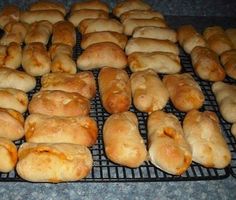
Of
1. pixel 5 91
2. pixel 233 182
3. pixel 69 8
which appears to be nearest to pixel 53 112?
pixel 5 91

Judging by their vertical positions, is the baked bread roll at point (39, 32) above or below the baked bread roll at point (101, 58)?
below

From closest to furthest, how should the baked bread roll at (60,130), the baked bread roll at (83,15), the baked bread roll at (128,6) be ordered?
1. the baked bread roll at (60,130)
2. the baked bread roll at (83,15)
3. the baked bread roll at (128,6)

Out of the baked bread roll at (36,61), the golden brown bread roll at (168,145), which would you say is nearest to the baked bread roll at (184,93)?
the golden brown bread roll at (168,145)

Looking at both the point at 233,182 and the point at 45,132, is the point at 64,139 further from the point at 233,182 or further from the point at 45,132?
the point at 233,182

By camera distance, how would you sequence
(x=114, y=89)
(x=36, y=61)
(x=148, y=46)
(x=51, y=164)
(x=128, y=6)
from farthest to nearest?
1. (x=128, y=6)
2. (x=148, y=46)
3. (x=36, y=61)
4. (x=114, y=89)
5. (x=51, y=164)

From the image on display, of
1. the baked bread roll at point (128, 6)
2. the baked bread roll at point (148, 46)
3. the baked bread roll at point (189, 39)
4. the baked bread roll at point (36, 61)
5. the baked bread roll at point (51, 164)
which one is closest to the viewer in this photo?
the baked bread roll at point (51, 164)

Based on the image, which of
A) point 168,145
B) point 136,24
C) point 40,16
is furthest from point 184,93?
point 40,16

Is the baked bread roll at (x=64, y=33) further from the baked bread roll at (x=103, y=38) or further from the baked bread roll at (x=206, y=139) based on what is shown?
the baked bread roll at (x=206, y=139)

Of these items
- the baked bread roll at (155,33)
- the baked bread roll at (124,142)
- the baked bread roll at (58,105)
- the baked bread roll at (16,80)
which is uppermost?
the baked bread roll at (155,33)

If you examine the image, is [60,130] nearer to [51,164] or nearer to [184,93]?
[51,164]
